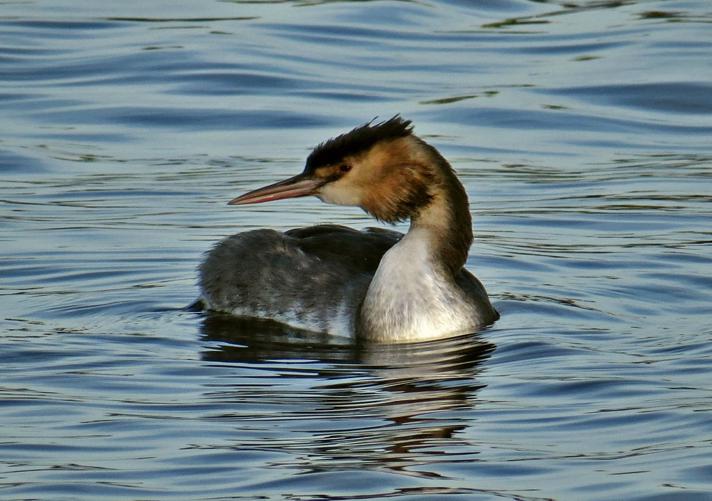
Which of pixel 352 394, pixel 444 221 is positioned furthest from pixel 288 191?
pixel 352 394

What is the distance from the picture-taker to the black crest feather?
32.3 feet

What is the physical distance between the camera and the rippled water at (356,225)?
7.38 metres

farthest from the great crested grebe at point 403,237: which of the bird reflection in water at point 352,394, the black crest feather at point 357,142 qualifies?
the bird reflection in water at point 352,394

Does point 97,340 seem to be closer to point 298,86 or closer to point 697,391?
point 697,391

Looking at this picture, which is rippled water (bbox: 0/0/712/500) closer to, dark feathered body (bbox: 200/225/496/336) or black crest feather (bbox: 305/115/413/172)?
dark feathered body (bbox: 200/225/496/336)

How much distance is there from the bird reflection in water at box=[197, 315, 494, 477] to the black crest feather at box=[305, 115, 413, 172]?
99cm

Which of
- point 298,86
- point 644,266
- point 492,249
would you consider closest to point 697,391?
point 644,266

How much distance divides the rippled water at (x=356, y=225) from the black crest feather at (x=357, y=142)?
99cm

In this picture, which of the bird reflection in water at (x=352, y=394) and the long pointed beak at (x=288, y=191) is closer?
the bird reflection in water at (x=352, y=394)

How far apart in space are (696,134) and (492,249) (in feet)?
12.5

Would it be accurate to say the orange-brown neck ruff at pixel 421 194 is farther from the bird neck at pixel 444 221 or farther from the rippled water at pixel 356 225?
the rippled water at pixel 356 225

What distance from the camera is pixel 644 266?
1140 cm

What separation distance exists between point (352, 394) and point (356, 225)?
4415 millimetres

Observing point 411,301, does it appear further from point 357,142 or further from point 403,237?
point 357,142
